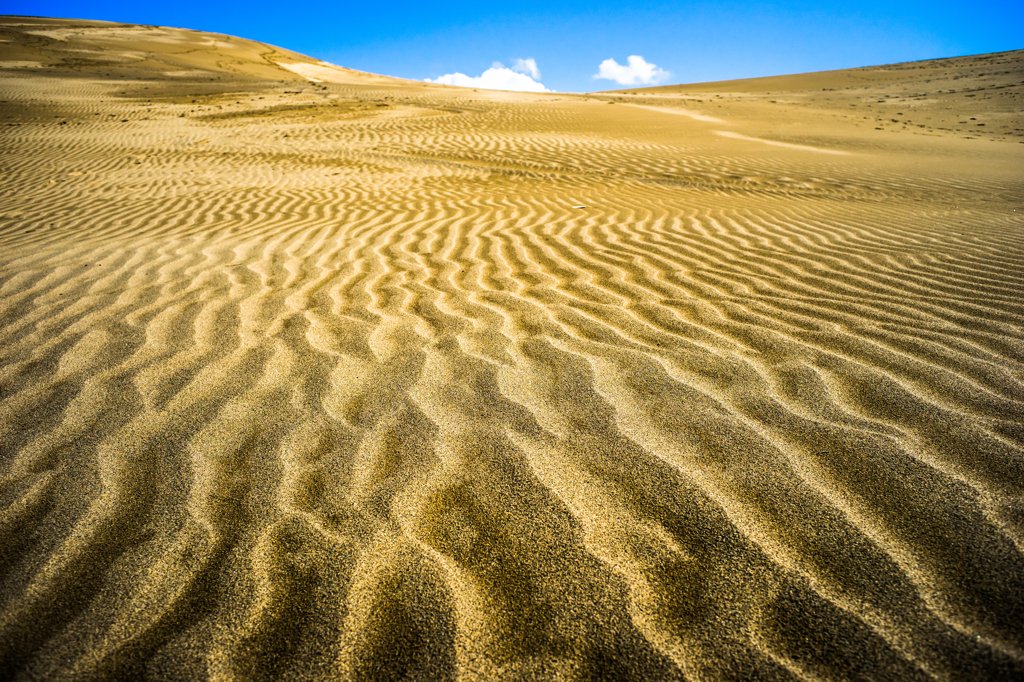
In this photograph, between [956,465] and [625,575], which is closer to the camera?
[625,575]

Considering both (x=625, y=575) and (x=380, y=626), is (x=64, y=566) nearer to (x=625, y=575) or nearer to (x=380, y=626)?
(x=380, y=626)

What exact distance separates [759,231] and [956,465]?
3534mm

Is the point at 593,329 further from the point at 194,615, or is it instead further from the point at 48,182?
the point at 48,182

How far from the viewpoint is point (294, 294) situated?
3.08 m

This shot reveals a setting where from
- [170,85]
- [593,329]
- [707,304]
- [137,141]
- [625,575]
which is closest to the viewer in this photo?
[625,575]

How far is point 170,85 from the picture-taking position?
22.1 metres

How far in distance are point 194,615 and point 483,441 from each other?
827 mm

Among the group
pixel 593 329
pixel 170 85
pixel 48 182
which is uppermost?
pixel 170 85

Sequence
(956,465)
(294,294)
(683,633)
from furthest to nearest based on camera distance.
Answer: (294,294) → (956,465) → (683,633)

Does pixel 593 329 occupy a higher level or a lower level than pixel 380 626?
higher

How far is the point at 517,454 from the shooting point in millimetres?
1537

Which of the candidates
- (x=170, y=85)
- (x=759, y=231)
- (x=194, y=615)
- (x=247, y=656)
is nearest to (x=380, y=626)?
(x=247, y=656)

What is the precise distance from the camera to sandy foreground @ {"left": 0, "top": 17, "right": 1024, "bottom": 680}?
104 centimetres

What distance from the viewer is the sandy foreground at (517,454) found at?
1040 mm
